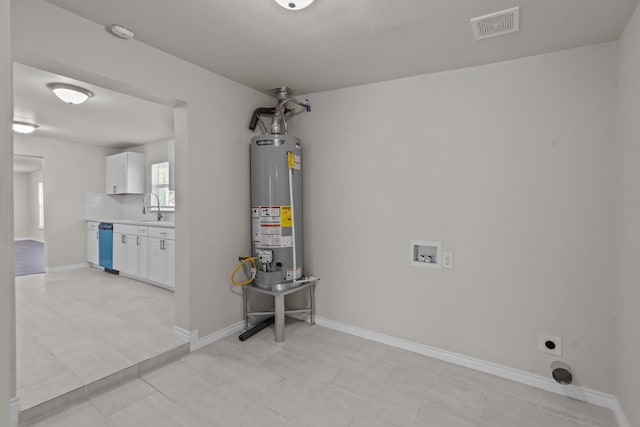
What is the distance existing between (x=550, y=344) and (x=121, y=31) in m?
3.52

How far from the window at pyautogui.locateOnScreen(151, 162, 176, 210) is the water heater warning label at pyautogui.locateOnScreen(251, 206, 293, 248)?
315cm

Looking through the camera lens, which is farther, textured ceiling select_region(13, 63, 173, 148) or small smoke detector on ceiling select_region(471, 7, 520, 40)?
textured ceiling select_region(13, 63, 173, 148)

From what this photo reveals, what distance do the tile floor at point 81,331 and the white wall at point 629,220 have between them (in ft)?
9.69

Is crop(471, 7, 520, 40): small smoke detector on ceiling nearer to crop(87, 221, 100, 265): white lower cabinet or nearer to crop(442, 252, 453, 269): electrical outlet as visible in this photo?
crop(442, 252, 453, 269): electrical outlet

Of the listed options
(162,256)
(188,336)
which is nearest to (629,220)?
(188,336)

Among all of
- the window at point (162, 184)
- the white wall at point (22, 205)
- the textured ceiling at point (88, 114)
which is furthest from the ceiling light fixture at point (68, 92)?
the white wall at point (22, 205)

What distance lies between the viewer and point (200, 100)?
258 centimetres

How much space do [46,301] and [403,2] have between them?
4.65 m

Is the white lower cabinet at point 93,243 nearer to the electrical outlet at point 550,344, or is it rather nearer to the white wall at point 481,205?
the white wall at point 481,205

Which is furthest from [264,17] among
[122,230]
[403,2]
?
[122,230]

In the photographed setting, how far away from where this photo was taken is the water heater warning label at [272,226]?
109 inches

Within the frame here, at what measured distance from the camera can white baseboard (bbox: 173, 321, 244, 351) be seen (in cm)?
254

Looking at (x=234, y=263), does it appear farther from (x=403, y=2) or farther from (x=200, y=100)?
(x=403, y=2)

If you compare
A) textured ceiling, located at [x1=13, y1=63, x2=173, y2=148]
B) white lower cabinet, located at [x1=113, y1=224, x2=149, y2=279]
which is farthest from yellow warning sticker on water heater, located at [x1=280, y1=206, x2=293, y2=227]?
white lower cabinet, located at [x1=113, y1=224, x2=149, y2=279]
